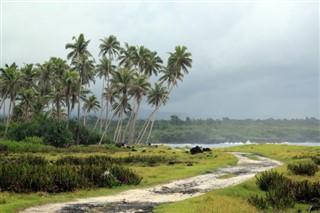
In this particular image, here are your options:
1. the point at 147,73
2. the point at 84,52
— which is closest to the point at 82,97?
the point at 84,52

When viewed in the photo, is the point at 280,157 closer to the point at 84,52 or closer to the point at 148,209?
the point at 148,209

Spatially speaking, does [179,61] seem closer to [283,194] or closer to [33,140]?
[33,140]

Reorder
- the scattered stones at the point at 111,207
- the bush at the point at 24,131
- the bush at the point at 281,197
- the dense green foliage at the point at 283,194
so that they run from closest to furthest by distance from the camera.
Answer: the scattered stones at the point at 111,207 → the bush at the point at 281,197 → the dense green foliage at the point at 283,194 → the bush at the point at 24,131

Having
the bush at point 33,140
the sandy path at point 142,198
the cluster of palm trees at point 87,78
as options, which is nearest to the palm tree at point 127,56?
the cluster of palm trees at point 87,78

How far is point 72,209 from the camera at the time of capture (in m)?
13.8

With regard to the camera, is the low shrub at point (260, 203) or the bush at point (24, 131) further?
the bush at point (24, 131)

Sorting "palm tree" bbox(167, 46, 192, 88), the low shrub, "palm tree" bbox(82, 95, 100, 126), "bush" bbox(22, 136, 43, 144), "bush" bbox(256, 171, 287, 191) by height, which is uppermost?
"palm tree" bbox(167, 46, 192, 88)

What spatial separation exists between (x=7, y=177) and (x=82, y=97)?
55.2 meters

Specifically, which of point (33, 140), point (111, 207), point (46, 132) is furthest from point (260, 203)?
point (46, 132)

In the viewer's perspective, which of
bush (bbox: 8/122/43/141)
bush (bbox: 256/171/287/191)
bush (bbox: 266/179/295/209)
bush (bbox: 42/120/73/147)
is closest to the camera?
bush (bbox: 266/179/295/209)

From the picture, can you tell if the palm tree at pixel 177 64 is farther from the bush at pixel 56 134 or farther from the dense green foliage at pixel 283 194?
the dense green foliage at pixel 283 194

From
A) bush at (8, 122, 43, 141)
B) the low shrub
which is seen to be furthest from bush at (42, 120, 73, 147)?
the low shrub

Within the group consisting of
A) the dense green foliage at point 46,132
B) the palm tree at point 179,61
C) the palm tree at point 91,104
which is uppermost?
the palm tree at point 179,61

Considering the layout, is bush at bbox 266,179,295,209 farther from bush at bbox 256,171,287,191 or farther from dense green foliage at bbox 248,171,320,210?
bush at bbox 256,171,287,191
